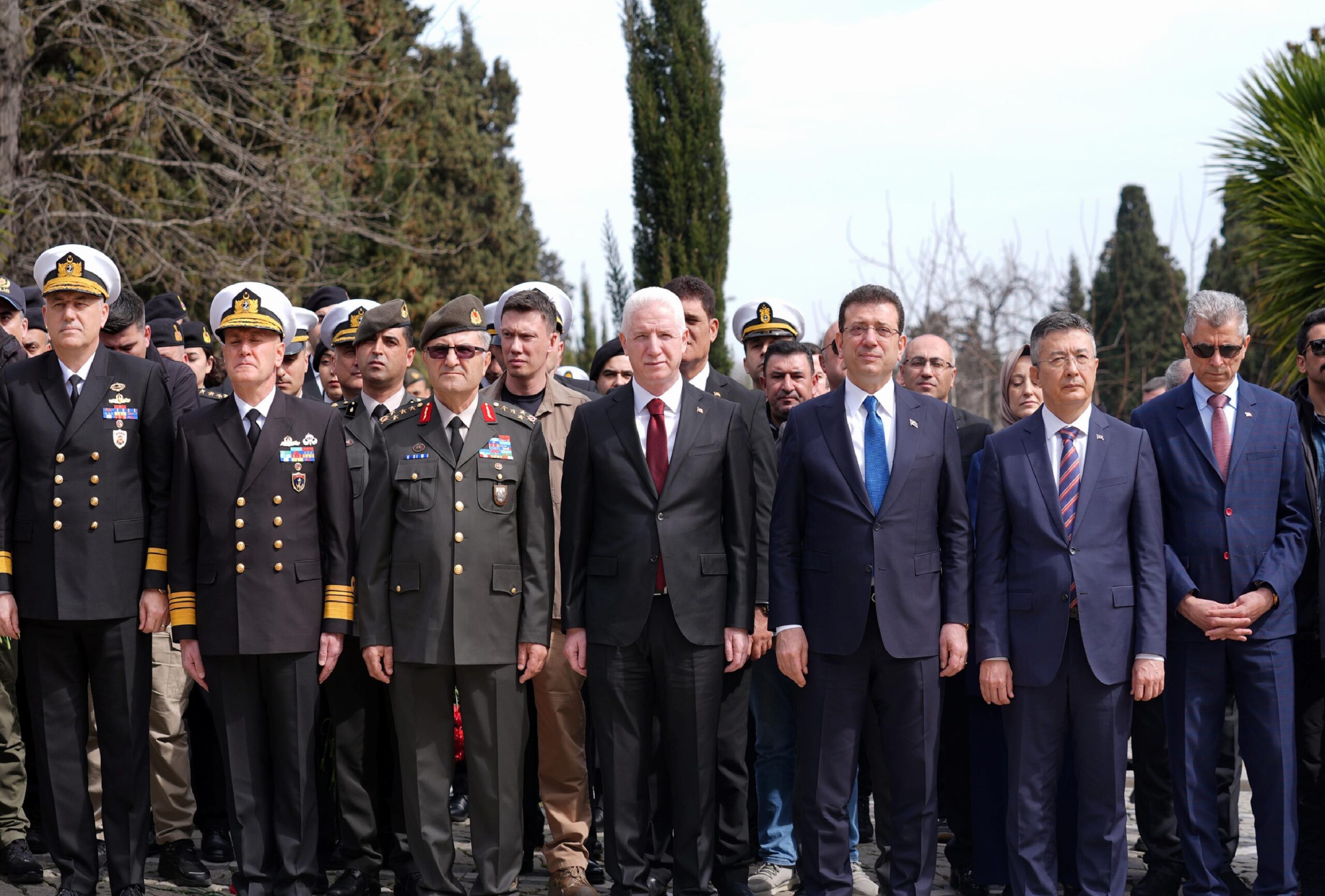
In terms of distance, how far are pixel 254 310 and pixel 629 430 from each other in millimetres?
1552

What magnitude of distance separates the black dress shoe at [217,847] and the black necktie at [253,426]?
2.06 m

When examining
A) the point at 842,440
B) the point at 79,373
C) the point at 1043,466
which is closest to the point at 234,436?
the point at 79,373

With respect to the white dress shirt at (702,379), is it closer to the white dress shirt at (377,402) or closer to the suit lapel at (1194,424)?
the white dress shirt at (377,402)

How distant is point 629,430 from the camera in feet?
16.7

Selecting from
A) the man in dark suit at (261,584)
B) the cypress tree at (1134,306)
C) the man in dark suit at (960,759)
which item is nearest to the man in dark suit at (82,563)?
the man in dark suit at (261,584)

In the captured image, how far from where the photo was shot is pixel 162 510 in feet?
17.0

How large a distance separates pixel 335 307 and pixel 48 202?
6.26 metres

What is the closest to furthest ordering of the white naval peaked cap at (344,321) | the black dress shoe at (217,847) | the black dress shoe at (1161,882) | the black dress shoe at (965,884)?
the black dress shoe at (1161,882), the black dress shoe at (965,884), the black dress shoe at (217,847), the white naval peaked cap at (344,321)

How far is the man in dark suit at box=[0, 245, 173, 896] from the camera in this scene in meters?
5.07

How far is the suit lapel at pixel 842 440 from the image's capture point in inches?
195

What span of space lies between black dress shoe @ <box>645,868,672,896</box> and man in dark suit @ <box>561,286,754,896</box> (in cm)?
10

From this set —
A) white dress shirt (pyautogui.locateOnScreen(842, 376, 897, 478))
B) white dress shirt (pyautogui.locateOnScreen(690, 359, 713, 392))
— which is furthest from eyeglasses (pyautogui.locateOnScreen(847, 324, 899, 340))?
white dress shirt (pyautogui.locateOnScreen(690, 359, 713, 392))

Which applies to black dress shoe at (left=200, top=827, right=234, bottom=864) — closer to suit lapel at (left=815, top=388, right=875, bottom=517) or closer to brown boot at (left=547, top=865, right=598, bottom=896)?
brown boot at (left=547, top=865, right=598, bottom=896)

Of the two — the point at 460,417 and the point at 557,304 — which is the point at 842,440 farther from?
the point at 557,304
